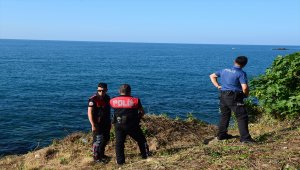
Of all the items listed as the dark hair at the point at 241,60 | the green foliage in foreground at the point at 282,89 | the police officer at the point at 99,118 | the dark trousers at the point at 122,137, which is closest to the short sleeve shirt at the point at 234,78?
the dark hair at the point at 241,60

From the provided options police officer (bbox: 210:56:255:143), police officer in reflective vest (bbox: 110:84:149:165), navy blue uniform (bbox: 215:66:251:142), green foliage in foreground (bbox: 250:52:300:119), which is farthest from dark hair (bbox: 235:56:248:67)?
green foliage in foreground (bbox: 250:52:300:119)

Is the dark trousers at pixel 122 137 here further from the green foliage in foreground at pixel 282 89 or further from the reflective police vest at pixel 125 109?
the green foliage in foreground at pixel 282 89

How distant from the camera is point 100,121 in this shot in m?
9.62

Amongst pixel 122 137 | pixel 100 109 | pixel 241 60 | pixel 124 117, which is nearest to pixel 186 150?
pixel 122 137

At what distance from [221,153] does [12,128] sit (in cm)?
2167

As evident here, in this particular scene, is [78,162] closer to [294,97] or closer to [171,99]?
[294,97]

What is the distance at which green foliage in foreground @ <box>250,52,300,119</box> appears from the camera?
1173 centimetres

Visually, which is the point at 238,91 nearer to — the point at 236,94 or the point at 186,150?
the point at 236,94

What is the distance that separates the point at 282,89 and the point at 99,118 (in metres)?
6.41

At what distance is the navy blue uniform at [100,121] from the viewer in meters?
9.45

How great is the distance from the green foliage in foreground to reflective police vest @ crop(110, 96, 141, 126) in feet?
18.1

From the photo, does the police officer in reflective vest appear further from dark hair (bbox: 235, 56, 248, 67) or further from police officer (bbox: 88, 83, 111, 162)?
dark hair (bbox: 235, 56, 248, 67)

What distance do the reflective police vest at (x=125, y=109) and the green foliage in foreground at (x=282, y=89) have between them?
218 inches

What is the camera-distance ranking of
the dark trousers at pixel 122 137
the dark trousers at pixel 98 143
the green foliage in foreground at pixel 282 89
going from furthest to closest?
the green foliage in foreground at pixel 282 89, the dark trousers at pixel 98 143, the dark trousers at pixel 122 137
